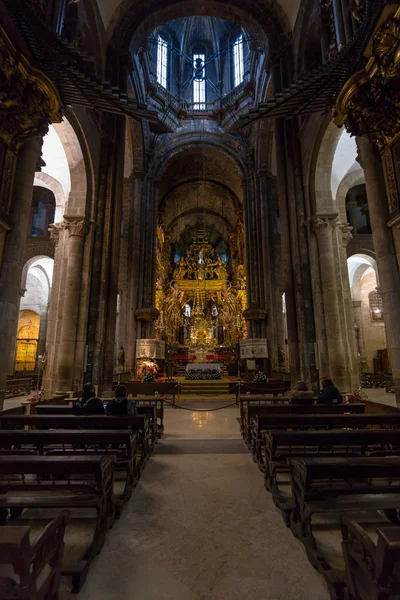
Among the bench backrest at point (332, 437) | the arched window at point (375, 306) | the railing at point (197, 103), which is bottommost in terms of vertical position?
the bench backrest at point (332, 437)

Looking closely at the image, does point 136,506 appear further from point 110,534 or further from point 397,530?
point 397,530

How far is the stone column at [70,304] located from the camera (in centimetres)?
859

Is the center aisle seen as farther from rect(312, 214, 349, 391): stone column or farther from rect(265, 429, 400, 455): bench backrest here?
rect(312, 214, 349, 391): stone column

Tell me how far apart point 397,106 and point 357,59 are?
116 cm

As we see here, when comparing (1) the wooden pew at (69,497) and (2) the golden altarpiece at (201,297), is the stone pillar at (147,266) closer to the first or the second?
(2) the golden altarpiece at (201,297)

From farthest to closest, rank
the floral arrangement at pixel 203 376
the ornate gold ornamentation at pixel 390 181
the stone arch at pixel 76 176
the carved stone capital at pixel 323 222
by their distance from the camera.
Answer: the floral arrangement at pixel 203 376 < the stone arch at pixel 76 176 < the carved stone capital at pixel 323 222 < the ornate gold ornamentation at pixel 390 181

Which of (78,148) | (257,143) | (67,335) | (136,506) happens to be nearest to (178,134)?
(257,143)

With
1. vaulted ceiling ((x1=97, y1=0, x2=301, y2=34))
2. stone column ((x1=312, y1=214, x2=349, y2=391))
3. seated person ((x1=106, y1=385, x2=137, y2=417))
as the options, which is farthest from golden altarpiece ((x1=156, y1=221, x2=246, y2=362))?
seated person ((x1=106, y1=385, x2=137, y2=417))

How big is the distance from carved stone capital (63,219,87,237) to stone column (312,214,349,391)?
7.26 m

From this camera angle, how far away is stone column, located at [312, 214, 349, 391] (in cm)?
827

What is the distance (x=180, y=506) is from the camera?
316 cm

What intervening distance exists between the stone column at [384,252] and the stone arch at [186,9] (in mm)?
8474

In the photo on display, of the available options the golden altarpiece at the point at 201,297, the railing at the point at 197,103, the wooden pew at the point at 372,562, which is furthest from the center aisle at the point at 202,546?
the railing at the point at 197,103

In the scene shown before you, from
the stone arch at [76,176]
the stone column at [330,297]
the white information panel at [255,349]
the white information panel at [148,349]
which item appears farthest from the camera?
the white information panel at [148,349]
